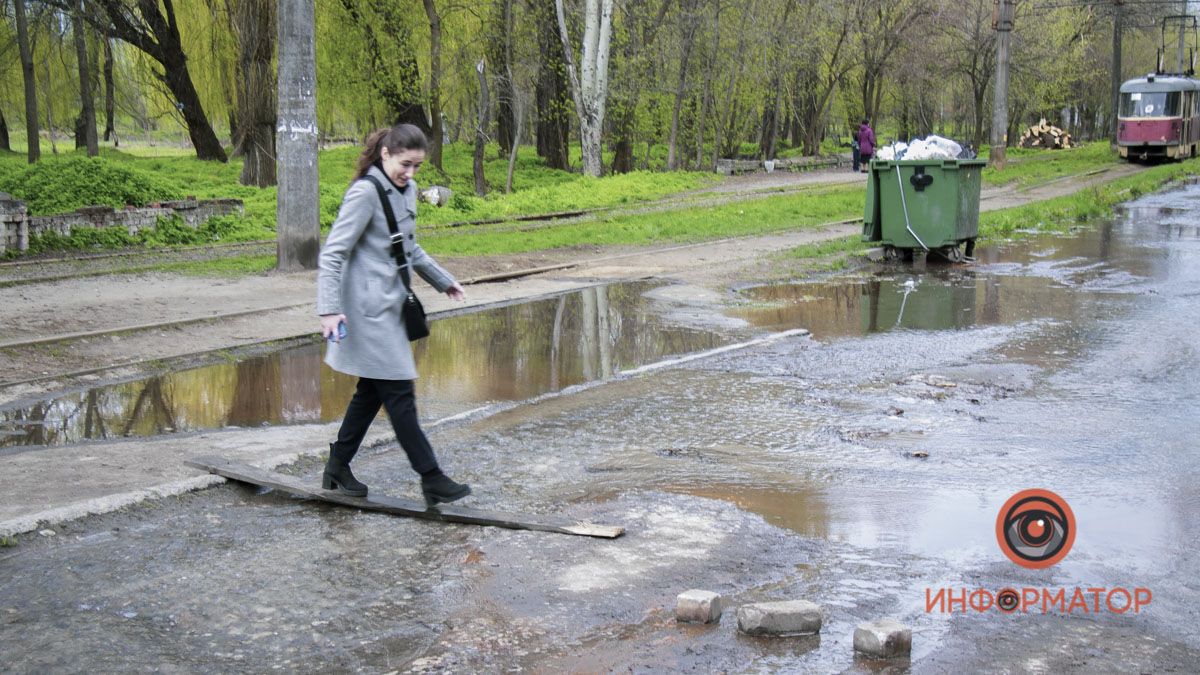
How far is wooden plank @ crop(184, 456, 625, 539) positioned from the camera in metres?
5.36

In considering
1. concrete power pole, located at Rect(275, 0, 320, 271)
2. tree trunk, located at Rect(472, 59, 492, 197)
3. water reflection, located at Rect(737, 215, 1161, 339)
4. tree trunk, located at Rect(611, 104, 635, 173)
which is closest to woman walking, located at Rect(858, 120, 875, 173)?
tree trunk, located at Rect(611, 104, 635, 173)

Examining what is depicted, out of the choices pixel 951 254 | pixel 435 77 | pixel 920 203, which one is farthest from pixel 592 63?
pixel 920 203

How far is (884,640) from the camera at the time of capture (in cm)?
401

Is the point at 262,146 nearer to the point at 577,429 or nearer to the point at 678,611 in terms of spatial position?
the point at 577,429

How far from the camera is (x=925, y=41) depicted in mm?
49188

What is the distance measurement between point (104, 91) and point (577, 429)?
124 feet

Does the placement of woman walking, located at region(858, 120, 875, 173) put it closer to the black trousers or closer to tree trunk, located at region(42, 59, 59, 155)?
tree trunk, located at region(42, 59, 59, 155)

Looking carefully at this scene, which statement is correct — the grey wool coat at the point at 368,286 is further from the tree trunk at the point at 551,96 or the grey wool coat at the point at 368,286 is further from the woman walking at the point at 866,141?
the woman walking at the point at 866,141

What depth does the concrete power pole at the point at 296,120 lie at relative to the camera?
1415cm

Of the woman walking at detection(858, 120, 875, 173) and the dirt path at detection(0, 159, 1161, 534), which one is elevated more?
the woman walking at detection(858, 120, 875, 173)

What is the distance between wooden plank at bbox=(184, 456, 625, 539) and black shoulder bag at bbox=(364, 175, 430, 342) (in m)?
0.82

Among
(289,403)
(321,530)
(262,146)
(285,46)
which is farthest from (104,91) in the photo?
(321,530)

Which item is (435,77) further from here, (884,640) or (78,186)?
(884,640)

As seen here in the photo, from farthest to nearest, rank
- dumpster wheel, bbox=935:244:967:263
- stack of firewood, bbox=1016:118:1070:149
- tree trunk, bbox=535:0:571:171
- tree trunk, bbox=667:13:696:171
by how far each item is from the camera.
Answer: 1. stack of firewood, bbox=1016:118:1070:149
2. tree trunk, bbox=667:13:696:171
3. tree trunk, bbox=535:0:571:171
4. dumpster wheel, bbox=935:244:967:263
